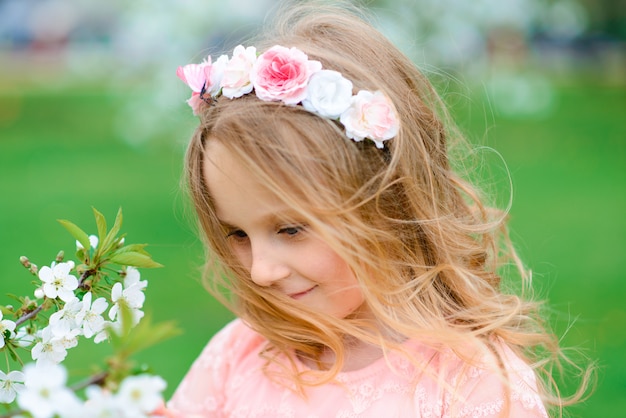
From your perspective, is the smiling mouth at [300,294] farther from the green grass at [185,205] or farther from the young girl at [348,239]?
the green grass at [185,205]

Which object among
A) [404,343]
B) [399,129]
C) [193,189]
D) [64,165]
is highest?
[399,129]

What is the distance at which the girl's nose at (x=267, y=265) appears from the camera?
1.92 meters

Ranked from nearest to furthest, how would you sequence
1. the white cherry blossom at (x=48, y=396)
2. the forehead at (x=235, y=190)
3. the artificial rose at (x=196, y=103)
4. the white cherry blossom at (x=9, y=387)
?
1. the white cherry blossom at (x=48, y=396)
2. the white cherry blossom at (x=9, y=387)
3. the forehead at (x=235, y=190)
4. the artificial rose at (x=196, y=103)

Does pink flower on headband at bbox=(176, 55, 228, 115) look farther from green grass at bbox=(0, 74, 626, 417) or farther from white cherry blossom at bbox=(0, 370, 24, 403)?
white cherry blossom at bbox=(0, 370, 24, 403)

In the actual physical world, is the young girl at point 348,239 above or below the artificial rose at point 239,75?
below

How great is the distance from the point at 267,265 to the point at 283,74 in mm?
410

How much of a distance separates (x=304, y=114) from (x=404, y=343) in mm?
577

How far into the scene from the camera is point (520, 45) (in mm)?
14008

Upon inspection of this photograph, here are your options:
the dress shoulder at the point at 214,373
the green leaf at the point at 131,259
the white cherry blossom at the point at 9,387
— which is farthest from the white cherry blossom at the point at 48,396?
the dress shoulder at the point at 214,373

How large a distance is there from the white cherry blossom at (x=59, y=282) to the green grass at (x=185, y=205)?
0.95m

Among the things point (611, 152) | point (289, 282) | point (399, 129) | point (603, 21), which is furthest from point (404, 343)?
point (603, 21)

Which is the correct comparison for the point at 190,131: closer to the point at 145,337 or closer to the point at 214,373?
the point at 214,373

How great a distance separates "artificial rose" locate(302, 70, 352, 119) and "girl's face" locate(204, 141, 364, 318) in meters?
0.20

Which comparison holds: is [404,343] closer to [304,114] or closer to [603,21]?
[304,114]
